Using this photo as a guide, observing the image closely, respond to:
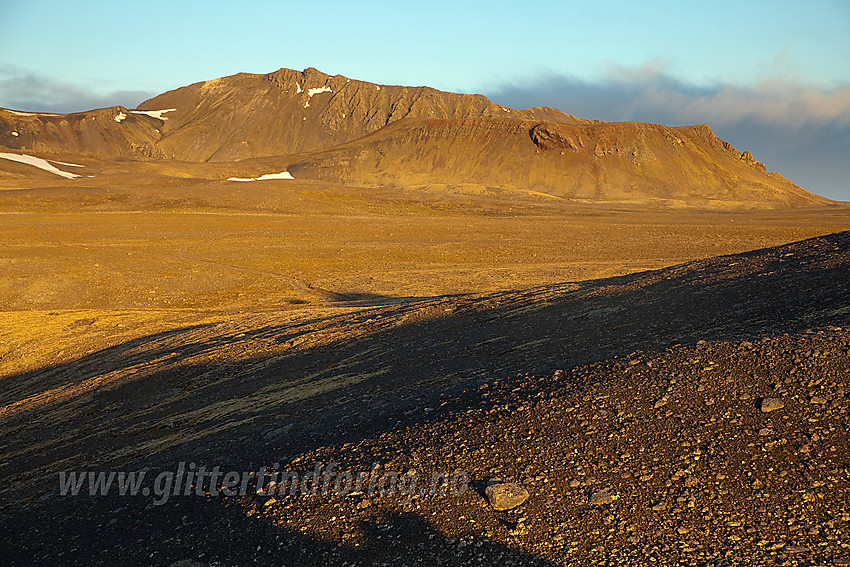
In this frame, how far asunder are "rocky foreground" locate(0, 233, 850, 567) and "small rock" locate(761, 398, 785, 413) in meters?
0.02

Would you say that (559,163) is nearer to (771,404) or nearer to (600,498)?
(771,404)

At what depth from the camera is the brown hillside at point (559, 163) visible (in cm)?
14500

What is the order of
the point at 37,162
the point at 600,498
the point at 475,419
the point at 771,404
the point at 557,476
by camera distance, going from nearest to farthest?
1. the point at 600,498
2. the point at 557,476
3. the point at 771,404
4. the point at 475,419
5. the point at 37,162

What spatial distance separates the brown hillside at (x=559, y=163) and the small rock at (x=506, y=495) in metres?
132

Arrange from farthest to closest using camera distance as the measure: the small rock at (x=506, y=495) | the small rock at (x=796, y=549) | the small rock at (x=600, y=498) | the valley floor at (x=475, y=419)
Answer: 1. the small rock at (x=506, y=495)
2. the small rock at (x=600, y=498)
3. the valley floor at (x=475, y=419)
4. the small rock at (x=796, y=549)

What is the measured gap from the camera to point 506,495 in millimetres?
6035

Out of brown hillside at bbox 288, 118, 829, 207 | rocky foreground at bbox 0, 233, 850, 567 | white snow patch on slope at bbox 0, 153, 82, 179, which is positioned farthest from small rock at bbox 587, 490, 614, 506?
brown hillside at bbox 288, 118, 829, 207

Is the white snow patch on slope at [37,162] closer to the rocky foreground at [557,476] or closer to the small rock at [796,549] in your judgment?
the rocky foreground at [557,476]

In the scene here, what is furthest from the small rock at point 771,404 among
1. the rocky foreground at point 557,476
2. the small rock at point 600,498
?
the small rock at point 600,498

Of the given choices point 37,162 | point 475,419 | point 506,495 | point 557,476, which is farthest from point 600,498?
point 37,162

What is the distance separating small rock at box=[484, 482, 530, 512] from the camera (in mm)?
5941

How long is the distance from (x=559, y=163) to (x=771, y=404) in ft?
499

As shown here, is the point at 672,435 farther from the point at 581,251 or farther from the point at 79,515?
the point at 581,251

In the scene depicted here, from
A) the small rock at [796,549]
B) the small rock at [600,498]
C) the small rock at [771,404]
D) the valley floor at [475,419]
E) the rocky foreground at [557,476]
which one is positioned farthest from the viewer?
the small rock at [771,404]
